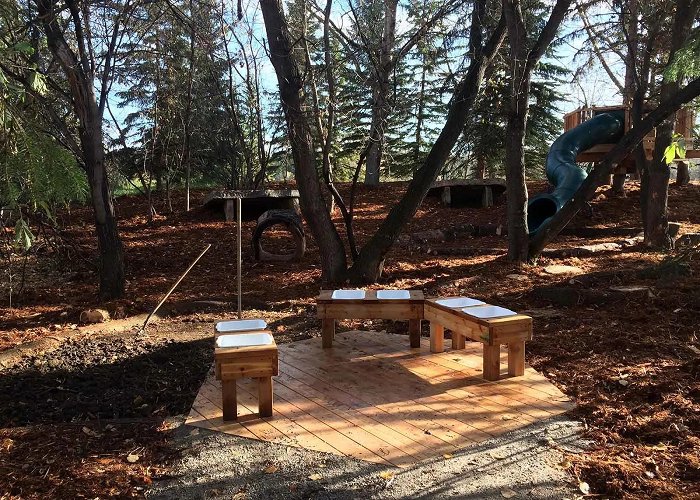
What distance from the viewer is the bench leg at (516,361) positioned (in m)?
4.30

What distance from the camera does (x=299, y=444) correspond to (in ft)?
10.6

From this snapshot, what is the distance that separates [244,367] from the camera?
11.5 ft

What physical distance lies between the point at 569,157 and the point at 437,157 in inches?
232

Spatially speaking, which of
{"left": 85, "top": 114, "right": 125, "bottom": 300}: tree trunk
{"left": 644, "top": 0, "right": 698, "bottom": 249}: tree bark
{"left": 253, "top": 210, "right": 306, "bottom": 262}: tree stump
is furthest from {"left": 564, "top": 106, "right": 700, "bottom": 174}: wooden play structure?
{"left": 85, "top": 114, "right": 125, "bottom": 300}: tree trunk

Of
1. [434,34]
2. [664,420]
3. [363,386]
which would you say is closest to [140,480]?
[363,386]

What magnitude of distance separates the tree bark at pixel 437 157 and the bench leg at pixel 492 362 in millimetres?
3296

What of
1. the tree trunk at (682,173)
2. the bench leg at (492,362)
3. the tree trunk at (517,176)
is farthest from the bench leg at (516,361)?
the tree trunk at (682,173)

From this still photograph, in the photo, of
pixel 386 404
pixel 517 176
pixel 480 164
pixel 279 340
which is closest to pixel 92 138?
pixel 279 340

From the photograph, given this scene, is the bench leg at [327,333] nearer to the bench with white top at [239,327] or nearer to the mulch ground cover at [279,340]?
the mulch ground cover at [279,340]

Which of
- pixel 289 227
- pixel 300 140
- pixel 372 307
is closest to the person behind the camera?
pixel 372 307

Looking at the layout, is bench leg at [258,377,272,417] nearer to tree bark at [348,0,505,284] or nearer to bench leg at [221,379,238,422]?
bench leg at [221,379,238,422]

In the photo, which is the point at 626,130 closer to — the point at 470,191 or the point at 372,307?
the point at 470,191

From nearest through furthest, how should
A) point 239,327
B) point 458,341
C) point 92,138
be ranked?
1. point 239,327
2. point 458,341
3. point 92,138

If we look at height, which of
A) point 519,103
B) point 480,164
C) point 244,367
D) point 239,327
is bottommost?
point 244,367
